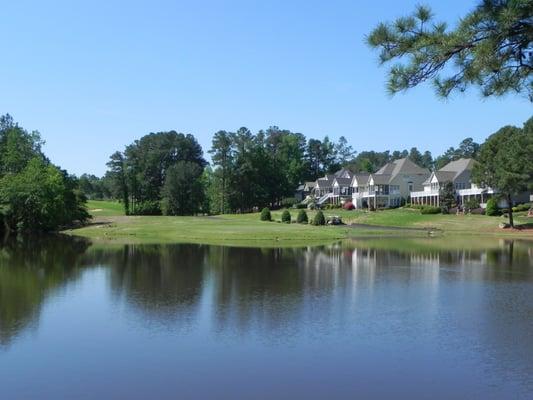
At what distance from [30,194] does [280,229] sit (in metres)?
31.3

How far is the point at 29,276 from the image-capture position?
3166 centimetres

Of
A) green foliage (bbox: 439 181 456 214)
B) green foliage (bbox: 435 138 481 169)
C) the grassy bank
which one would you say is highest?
green foliage (bbox: 435 138 481 169)

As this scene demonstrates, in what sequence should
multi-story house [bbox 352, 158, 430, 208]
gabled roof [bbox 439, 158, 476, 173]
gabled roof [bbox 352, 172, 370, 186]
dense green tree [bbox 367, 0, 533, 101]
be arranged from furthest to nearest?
gabled roof [bbox 352, 172, 370, 186] < multi-story house [bbox 352, 158, 430, 208] < gabled roof [bbox 439, 158, 476, 173] < dense green tree [bbox 367, 0, 533, 101]

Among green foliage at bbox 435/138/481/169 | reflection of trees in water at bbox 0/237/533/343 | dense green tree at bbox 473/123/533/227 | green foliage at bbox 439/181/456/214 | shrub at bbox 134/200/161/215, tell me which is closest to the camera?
reflection of trees in water at bbox 0/237/533/343

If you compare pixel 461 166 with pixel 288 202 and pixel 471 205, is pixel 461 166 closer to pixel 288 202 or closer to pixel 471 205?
pixel 471 205

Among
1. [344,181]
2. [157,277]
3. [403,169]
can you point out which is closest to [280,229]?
[157,277]

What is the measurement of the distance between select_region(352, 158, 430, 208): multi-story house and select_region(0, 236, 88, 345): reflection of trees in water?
62.2 meters

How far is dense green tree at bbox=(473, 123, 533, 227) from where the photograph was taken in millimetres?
A: 63906

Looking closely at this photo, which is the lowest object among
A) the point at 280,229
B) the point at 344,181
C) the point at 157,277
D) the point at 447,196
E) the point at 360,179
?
the point at 157,277

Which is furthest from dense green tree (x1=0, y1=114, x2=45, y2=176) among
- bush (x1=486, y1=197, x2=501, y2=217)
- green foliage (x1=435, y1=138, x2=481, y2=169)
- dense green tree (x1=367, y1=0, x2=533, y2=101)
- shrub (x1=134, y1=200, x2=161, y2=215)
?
green foliage (x1=435, y1=138, x2=481, y2=169)

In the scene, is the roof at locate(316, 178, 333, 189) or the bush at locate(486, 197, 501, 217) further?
the roof at locate(316, 178, 333, 189)

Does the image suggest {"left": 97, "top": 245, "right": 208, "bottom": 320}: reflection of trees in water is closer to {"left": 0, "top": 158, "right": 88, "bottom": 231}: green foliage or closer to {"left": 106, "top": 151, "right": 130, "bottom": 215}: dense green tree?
{"left": 0, "top": 158, "right": 88, "bottom": 231}: green foliage

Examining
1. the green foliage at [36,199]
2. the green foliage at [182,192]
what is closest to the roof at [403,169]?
the green foliage at [182,192]

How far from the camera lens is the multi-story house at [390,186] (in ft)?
345
